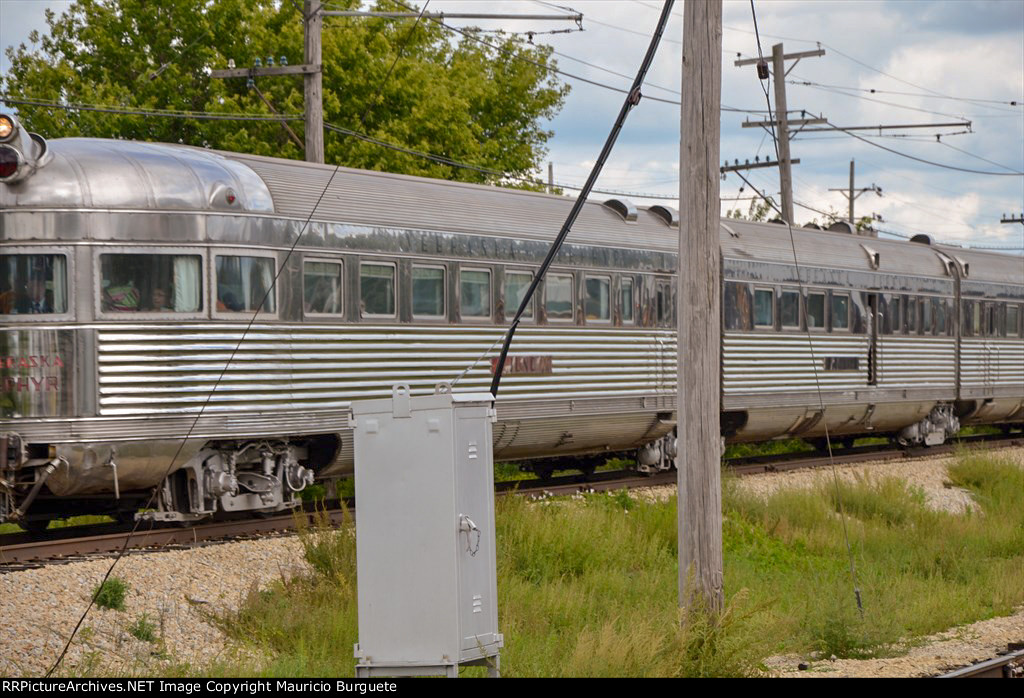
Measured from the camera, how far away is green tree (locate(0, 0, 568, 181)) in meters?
28.8

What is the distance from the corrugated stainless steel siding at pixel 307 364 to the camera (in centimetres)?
1202

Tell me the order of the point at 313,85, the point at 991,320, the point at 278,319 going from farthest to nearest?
1. the point at 991,320
2. the point at 313,85
3. the point at 278,319

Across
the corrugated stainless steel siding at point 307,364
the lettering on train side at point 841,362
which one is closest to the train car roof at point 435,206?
the corrugated stainless steel siding at point 307,364

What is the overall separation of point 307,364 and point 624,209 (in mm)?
6195

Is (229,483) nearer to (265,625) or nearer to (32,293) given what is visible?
(32,293)

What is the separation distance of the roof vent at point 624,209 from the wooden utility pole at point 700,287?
8016 millimetres

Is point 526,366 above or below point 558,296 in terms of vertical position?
below

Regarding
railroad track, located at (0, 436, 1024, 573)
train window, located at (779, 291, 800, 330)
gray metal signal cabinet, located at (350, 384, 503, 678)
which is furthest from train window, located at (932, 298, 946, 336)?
gray metal signal cabinet, located at (350, 384, 503, 678)

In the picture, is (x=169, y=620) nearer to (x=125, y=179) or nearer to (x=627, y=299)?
(x=125, y=179)

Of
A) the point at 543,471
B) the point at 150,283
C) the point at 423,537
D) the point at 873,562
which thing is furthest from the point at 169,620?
the point at 543,471

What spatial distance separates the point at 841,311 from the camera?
2141 centimetres

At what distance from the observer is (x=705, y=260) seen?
9.88 meters

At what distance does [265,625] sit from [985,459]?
14124mm
